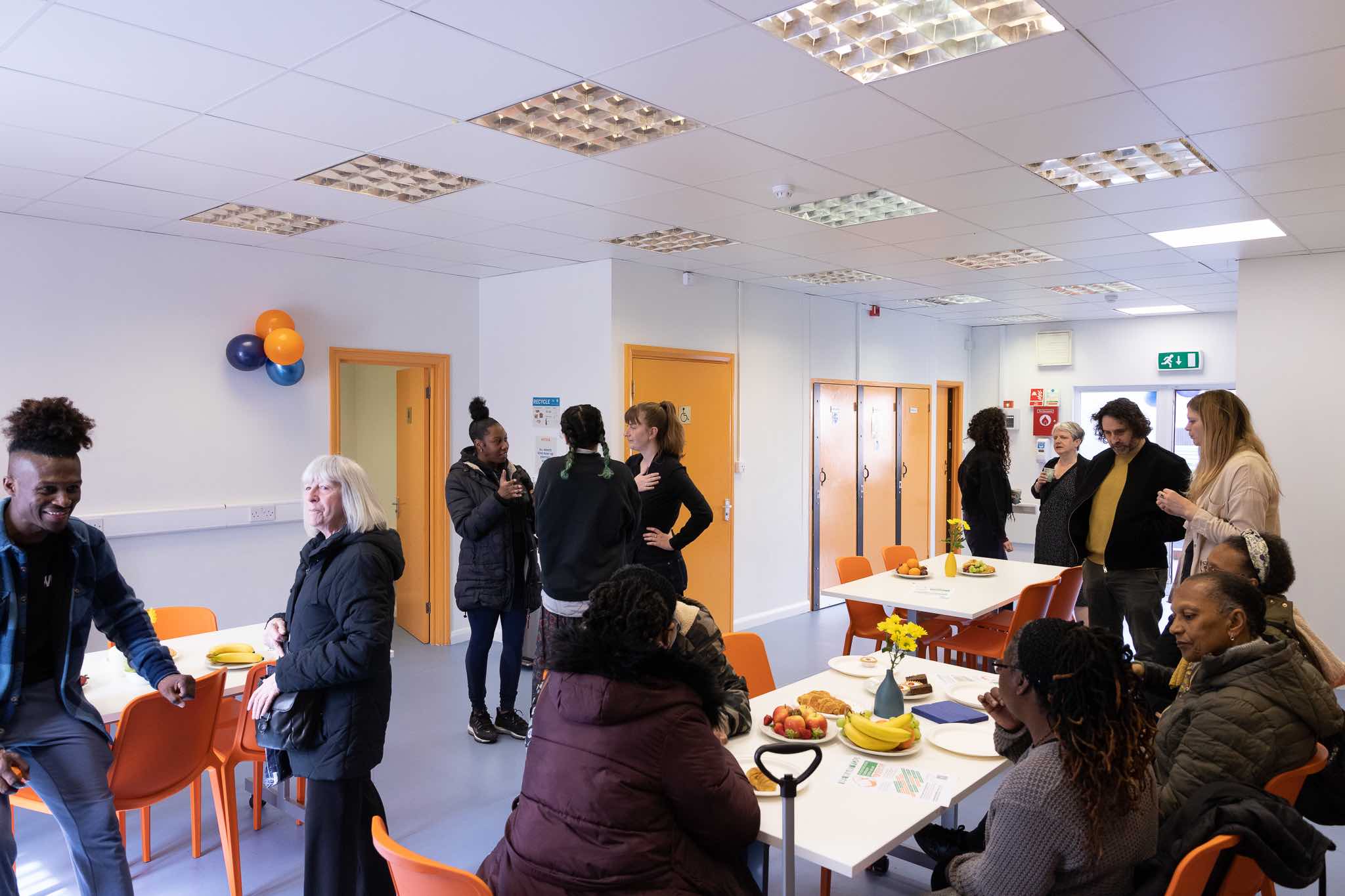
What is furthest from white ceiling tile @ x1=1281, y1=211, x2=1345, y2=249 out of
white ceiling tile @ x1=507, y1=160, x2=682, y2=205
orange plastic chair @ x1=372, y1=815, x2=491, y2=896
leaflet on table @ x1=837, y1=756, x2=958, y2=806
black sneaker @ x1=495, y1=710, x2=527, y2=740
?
orange plastic chair @ x1=372, y1=815, x2=491, y2=896

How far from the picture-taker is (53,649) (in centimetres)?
236

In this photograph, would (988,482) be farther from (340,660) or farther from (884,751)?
(340,660)

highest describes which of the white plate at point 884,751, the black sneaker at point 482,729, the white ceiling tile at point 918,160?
the white ceiling tile at point 918,160

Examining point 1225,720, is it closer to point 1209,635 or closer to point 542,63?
point 1209,635

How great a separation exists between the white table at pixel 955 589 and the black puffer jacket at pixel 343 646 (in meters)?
2.63

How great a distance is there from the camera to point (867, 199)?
4.46m

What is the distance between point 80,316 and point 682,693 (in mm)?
4501

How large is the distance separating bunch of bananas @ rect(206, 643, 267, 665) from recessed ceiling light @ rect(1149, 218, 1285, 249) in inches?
208

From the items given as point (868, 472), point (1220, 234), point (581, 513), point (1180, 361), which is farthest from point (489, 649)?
point (1180, 361)

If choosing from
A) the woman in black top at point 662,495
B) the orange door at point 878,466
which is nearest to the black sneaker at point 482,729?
the woman in black top at point 662,495

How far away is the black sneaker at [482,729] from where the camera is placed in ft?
14.2

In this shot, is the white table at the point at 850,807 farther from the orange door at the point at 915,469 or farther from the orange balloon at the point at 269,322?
the orange door at the point at 915,469

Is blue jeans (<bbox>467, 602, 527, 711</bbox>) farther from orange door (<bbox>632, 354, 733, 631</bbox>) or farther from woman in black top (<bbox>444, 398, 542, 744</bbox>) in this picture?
orange door (<bbox>632, 354, 733, 631</bbox>)

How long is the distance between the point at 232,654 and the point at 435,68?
2.26m
